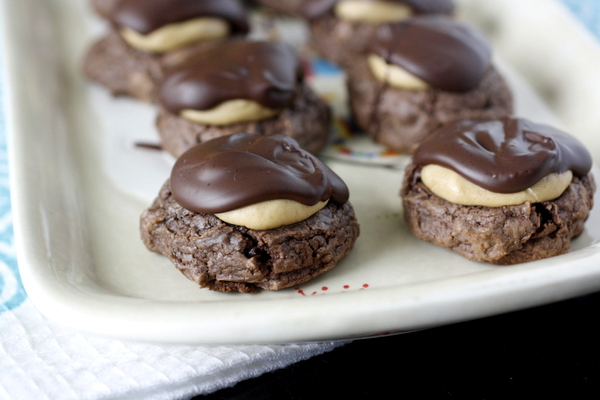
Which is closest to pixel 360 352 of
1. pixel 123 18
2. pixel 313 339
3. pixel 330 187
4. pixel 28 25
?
pixel 313 339

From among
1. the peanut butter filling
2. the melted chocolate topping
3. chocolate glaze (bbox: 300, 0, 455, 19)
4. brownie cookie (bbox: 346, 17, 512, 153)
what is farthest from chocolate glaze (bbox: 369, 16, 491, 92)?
the melted chocolate topping

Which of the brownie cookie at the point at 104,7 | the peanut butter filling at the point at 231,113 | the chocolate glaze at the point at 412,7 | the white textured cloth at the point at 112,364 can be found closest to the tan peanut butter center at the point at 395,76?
the peanut butter filling at the point at 231,113

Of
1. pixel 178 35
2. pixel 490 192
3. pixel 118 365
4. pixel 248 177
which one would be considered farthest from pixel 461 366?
pixel 178 35

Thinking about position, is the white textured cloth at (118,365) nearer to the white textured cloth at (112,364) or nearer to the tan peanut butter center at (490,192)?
the white textured cloth at (112,364)

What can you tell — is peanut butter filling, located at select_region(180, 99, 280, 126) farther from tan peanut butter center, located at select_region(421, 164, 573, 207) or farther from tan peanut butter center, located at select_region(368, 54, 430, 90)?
tan peanut butter center, located at select_region(421, 164, 573, 207)

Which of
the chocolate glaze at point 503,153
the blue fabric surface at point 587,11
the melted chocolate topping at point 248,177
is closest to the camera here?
the melted chocolate topping at point 248,177
